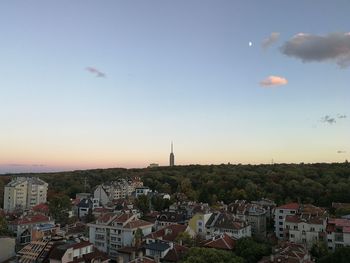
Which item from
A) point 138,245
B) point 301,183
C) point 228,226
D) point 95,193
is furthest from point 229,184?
point 138,245

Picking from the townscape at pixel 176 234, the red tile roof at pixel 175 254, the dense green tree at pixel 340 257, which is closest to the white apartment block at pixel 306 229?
the townscape at pixel 176 234

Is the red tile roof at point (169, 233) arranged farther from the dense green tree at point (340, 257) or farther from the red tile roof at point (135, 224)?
the dense green tree at point (340, 257)

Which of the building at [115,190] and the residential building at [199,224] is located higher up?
the building at [115,190]

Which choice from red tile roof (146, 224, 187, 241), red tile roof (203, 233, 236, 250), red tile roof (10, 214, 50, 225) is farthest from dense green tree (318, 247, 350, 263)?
red tile roof (10, 214, 50, 225)

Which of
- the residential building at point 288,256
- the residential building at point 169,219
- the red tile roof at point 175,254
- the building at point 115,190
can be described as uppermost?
the building at point 115,190

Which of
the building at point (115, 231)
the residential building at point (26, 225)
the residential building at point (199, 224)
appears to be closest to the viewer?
the building at point (115, 231)

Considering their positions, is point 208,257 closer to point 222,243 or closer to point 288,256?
point 288,256

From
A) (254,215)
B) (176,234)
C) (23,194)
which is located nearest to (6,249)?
(176,234)
